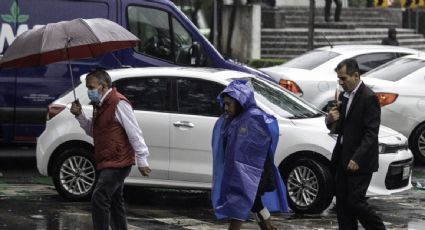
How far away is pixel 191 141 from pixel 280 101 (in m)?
1.18

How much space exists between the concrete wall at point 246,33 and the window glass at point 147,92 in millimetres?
14486

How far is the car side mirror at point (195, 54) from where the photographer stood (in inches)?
587

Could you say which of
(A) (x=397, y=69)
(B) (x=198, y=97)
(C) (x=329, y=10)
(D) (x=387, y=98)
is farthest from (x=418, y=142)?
(C) (x=329, y=10)

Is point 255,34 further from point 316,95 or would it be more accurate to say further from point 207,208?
point 207,208

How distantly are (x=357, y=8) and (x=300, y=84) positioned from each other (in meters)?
16.3

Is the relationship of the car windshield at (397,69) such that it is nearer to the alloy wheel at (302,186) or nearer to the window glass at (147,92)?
the alloy wheel at (302,186)

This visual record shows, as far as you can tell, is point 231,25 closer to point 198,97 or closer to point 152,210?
point 198,97

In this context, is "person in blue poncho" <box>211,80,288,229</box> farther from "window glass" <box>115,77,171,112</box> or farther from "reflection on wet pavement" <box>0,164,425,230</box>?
"window glass" <box>115,77,171,112</box>

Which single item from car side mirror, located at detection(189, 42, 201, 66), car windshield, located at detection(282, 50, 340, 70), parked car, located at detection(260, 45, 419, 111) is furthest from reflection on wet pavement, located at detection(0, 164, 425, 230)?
car windshield, located at detection(282, 50, 340, 70)

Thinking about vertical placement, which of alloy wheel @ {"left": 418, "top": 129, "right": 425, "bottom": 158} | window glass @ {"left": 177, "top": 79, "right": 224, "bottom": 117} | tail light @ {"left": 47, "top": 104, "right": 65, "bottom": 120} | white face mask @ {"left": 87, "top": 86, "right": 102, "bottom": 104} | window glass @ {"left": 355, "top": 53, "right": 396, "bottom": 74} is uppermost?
white face mask @ {"left": 87, "top": 86, "right": 102, "bottom": 104}

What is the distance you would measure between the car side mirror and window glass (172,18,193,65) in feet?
0.18

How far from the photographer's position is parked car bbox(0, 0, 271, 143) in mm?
14156

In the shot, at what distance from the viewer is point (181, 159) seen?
11.5 meters

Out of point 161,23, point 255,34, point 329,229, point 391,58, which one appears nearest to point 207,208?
point 329,229
